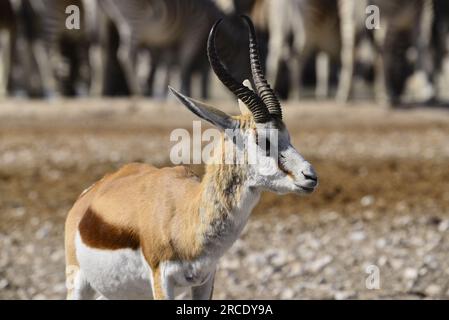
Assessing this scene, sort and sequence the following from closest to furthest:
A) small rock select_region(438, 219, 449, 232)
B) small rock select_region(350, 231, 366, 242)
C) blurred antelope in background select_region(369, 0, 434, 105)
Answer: small rock select_region(350, 231, 366, 242) < small rock select_region(438, 219, 449, 232) < blurred antelope in background select_region(369, 0, 434, 105)

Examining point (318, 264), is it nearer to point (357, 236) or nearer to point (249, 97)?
point (357, 236)

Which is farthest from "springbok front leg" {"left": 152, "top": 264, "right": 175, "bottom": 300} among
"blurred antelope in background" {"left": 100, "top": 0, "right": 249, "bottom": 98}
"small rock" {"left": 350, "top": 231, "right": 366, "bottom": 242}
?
"blurred antelope in background" {"left": 100, "top": 0, "right": 249, "bottom": 98}

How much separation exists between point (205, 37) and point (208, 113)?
14402mm

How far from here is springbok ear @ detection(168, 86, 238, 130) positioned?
5.18 m

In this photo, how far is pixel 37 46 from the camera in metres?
21.0

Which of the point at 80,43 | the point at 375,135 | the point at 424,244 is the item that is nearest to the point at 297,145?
the point at 375,135

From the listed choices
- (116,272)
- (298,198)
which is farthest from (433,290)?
(298,198)

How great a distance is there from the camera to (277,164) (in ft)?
17.4

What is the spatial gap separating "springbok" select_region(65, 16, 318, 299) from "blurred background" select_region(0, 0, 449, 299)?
2.09 metres

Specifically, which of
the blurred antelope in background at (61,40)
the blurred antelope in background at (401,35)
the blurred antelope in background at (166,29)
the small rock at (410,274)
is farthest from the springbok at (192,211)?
the blurred antelope in background at (61,40)

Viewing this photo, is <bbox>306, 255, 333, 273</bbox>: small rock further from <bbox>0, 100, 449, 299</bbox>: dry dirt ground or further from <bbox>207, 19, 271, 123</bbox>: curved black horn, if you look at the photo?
<bbox>207, 19, 271, 123</bbox>: curved black horn

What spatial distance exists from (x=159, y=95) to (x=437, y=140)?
8.22 meters

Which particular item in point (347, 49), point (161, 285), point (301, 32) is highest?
point (301, 32)

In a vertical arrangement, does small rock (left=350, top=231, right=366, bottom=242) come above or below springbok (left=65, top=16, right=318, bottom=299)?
below
